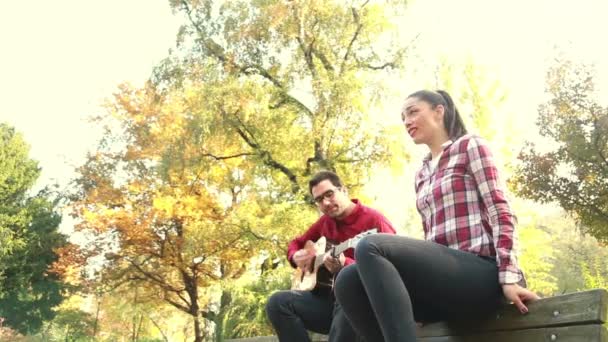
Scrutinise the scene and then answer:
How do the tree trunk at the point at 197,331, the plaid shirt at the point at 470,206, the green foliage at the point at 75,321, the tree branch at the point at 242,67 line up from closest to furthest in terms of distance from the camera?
the plaid shirt at the point at 470,206
the tree branch at the point at 242,67
the tree trunk at the point at 197,331
the green foliage at the point at 75,321

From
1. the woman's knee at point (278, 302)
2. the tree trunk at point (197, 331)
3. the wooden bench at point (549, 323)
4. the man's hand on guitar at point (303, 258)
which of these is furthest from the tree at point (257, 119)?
the wooden bench at point (549, 323)

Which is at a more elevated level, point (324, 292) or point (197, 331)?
point (197, 331)

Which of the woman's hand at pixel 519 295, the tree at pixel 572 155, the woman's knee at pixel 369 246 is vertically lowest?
the woman's hand at pixel 519 295

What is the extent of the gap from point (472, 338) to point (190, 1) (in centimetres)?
1218

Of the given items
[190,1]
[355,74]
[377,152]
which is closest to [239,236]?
[377,152]

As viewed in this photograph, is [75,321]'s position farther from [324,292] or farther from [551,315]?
[551,315]

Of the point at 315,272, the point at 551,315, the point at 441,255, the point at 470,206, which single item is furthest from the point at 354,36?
the point at 551,315

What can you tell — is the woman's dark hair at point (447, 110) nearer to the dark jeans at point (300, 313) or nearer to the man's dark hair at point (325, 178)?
the man's dark hair at point (325, 178)

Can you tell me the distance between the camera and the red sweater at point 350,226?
9.43ft

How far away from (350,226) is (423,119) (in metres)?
1.09

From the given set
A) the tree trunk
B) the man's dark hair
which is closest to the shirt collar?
the man's dark hair

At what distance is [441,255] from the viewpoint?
1.68 meters

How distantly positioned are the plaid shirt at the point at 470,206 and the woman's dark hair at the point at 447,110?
0.10m

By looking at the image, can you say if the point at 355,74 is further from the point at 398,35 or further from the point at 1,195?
the point at 1,195
